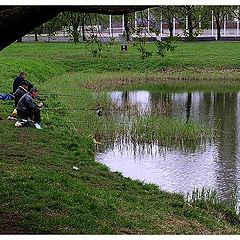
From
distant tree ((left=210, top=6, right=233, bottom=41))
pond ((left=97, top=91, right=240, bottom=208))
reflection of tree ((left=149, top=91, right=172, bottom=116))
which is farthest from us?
reflection of tree ((left=149, top=91, right=172, bottom=116))

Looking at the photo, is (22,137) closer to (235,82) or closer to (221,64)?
(235,82)

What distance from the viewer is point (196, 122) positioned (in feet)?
75.5

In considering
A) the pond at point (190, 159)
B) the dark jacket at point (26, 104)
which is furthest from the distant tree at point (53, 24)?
the pond at point (190, 159)

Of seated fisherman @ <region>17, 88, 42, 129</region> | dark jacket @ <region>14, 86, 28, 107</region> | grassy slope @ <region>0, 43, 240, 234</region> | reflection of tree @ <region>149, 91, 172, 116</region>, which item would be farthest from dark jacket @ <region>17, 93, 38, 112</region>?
reflection of tree @ <region>149, 91, 172, 116</region>

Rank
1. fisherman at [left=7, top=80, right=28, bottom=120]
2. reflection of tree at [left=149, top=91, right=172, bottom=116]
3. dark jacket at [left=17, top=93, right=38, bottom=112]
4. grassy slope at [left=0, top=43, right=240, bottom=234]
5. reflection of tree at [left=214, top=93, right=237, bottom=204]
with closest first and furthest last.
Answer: grassy slope at [left=0, top=43, right=240, bottom=234]
reflection of tree at [left=214, top=93, right=237, bottom=204]
dark jacket at [left=17, top=93, right=38, bottom=112]
fisherman at [left=7, top=80, right=28, bottom=120]
reflection of tree at [left=149, top=91, right=172, bottom=116]

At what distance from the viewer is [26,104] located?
1886 centimetres

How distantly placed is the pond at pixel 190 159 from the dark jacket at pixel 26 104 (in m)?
2.36

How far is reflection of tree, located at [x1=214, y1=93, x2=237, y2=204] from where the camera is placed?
594 inches

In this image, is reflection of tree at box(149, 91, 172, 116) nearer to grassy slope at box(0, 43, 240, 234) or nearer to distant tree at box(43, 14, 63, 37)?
grassy slope at box(0, 43, 240, 234)

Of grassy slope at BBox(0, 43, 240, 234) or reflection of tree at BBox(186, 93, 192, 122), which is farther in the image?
reflection of tree at BBox(186, 93, 192, 122)

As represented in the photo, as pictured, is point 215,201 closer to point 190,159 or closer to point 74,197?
point 74,197

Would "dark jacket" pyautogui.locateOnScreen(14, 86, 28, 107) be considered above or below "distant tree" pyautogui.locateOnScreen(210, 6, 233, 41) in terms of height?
below

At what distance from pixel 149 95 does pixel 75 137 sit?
43.5ft

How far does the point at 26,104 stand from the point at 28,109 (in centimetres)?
20
